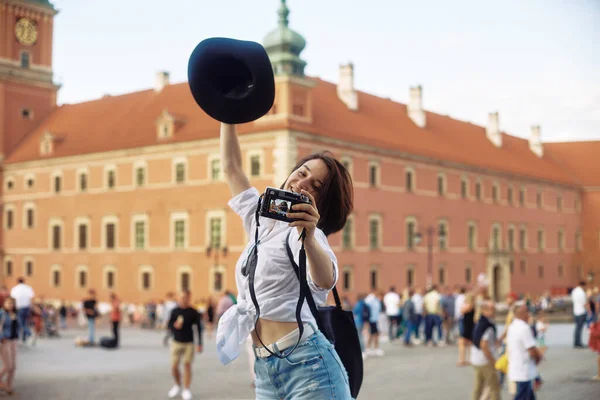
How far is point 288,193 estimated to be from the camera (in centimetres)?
231

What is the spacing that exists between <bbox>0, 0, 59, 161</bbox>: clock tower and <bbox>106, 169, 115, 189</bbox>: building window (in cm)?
766

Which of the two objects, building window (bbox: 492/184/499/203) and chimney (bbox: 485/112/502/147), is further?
A: chimney (bbox: 485/112/502/147)

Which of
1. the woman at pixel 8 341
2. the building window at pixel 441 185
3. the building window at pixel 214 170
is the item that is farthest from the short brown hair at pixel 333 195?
the building window at pixel 441 185

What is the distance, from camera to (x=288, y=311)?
2.59 meters

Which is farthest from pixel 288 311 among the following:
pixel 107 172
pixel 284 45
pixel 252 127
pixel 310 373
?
pixel 107 172

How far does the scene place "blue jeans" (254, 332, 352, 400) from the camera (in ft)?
8.41

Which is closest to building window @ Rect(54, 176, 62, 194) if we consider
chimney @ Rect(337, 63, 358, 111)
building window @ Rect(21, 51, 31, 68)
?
building window @ Rect(21, 51, 31, 68)

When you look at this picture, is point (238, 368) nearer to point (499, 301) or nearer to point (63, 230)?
point (63, 230)

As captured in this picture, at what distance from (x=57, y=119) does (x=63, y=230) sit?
7.32 meters

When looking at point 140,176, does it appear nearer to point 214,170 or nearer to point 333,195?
point 214,170

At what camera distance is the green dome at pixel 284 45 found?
108 feet

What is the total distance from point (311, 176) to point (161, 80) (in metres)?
39.8

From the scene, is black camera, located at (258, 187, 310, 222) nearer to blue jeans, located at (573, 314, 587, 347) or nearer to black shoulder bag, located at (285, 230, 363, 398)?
black shoulder bag, located at (285, 230, 363, 398)

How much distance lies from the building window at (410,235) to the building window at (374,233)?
252 cm
